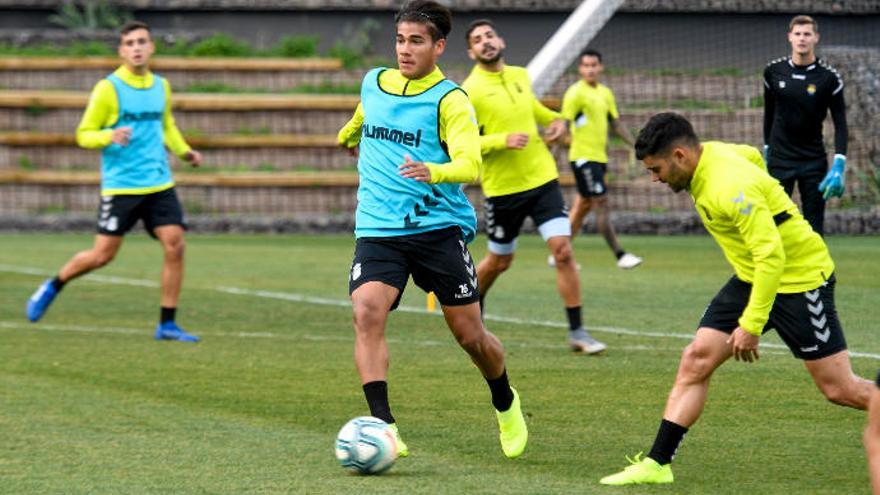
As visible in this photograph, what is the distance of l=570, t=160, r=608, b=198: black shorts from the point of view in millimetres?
19188

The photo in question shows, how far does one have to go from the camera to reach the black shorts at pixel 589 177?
755 inches

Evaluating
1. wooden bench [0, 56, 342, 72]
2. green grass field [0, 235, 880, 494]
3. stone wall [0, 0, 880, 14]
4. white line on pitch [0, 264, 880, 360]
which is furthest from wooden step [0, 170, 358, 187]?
green grass field [0, 235, 880, 494]

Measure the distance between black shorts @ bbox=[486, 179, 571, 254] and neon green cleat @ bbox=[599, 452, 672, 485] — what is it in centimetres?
470

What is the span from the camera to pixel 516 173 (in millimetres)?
12508

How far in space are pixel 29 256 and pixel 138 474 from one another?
13.5 meters

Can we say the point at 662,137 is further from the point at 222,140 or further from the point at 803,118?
the point at 222,140

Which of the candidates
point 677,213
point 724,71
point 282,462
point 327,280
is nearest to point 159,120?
point 327,280

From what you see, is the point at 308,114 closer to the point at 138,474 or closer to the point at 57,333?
the point at 57,333

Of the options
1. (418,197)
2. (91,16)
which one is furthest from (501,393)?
(91,16)

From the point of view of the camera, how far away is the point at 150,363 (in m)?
11.9

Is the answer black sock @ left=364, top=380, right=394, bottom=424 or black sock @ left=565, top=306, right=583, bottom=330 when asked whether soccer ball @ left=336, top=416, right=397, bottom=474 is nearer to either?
black sock @ left=364, top=380, right=394, bottom=424

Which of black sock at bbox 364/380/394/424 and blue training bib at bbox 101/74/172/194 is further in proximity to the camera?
blue training bib at bbox 101/74/172/194

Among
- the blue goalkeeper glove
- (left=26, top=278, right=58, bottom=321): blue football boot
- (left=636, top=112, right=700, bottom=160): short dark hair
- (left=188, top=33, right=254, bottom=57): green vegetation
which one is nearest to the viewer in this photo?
(left=636, top=112, right=700, bottom=160): short dark hair

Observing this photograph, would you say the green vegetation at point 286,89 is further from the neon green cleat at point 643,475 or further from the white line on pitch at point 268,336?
the neon green cleat at point 643,475
